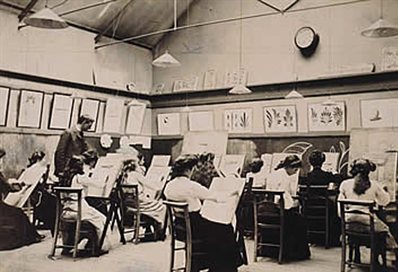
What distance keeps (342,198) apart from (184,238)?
1.09 meters

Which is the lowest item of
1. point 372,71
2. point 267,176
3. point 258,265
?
point 258,265

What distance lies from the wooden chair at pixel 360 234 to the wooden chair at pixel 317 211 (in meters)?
0.18

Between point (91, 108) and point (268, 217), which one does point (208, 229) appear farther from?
point (91, 108)

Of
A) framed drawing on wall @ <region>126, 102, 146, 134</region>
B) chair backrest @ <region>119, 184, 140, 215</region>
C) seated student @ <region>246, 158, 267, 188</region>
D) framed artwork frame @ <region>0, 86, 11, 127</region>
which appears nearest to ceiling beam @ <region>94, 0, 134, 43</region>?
framed drawing on wall @ <region>126, 102, 146, 134</region>

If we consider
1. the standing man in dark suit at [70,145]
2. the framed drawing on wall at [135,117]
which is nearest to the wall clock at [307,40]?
the framed drawing on wall at [135,117]

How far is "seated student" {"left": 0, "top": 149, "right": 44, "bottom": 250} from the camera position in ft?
12.3

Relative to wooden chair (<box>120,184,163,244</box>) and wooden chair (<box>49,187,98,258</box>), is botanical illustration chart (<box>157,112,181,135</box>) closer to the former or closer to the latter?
wooden chair (<box>120,184,163,244</box>)

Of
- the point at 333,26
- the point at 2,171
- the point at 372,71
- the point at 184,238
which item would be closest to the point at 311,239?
the point at 184,238

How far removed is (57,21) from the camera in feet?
12.2

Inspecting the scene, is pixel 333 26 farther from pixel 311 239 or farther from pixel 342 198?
pixel 311 239

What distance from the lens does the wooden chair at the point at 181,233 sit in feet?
11.1

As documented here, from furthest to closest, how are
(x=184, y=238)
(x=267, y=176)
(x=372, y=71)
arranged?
(x=267, y=176) → (x=184, y=238) → (x=372, y=71)

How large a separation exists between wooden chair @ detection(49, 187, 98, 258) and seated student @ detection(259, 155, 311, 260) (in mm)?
1306

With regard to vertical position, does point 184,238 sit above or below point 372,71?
below
